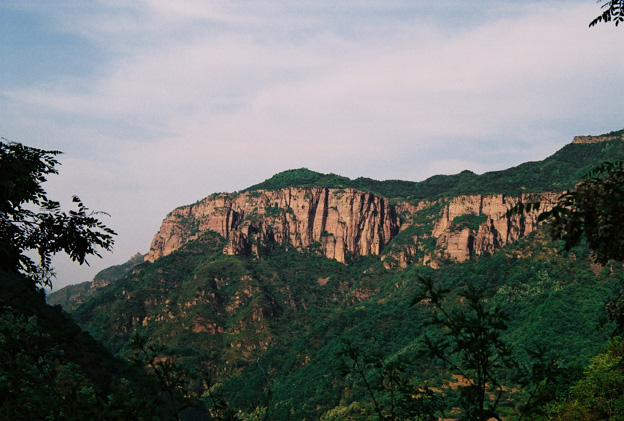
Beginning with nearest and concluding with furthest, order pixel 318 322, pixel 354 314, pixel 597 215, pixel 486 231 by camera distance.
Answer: pixel 597 215, pixel 354 314, pixel 486 231, pixel 318 322

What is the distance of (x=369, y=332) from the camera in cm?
15462

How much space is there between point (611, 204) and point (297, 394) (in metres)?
128

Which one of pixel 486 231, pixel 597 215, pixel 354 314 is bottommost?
pixel 354 314

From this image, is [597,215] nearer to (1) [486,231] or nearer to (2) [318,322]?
(1) [486,231]

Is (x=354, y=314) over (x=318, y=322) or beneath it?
over

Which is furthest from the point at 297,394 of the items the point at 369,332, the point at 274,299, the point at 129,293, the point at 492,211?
the point at 492,211

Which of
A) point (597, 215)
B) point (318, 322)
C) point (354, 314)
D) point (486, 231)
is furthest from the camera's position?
point (318, 322)

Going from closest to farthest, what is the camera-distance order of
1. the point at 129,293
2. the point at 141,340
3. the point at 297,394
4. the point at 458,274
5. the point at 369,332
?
1. the point at 141,340
2. the point at 297,394
3. the point at 369,332
4. the point at 458,274
5. the point at 129,293

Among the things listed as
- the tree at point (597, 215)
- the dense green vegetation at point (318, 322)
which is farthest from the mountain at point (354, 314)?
the tree at point (597, 215)

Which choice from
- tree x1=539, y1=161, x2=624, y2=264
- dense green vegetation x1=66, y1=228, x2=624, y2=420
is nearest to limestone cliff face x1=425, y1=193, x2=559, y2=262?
dense green vegetation x1=66, y1=228, x2=624, y2=420

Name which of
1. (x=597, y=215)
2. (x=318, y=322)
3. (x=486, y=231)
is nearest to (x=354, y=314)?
(x=318, y=322)

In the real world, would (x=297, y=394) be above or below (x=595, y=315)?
below

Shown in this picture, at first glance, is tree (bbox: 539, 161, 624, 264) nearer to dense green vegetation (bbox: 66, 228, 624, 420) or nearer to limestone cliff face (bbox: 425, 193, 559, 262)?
dense green vegetation (bbox: 66, 228, 624, 420)

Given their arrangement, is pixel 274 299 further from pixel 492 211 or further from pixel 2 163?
pixel 2 163
